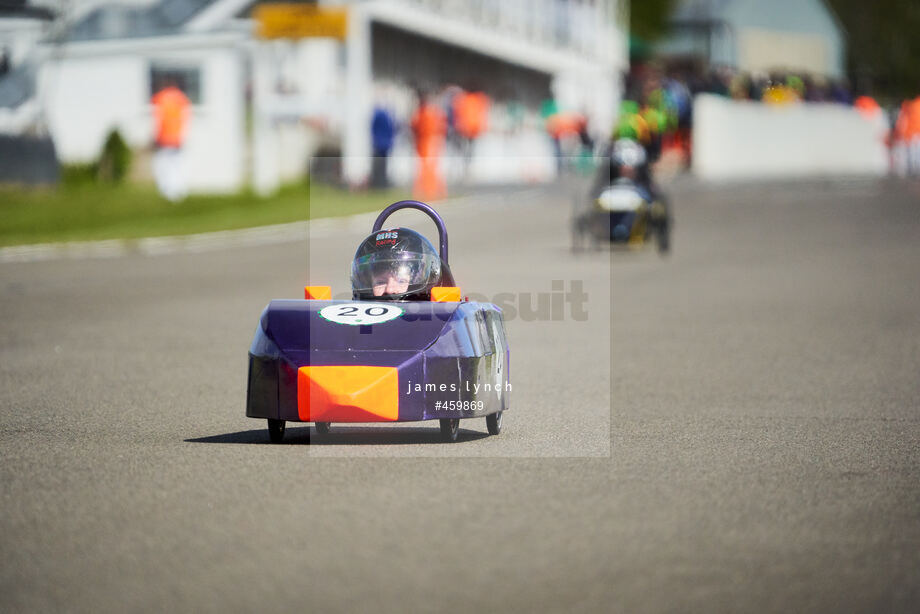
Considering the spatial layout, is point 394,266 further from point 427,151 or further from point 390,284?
point 427,151

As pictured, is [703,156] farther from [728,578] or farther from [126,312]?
[728,578]

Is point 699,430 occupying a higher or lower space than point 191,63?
lower

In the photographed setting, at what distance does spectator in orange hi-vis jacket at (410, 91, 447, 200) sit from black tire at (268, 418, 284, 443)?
80.0 feet

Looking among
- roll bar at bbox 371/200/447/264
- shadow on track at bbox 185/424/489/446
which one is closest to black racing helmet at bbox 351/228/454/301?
roll bar at bbox 371/200/447/264

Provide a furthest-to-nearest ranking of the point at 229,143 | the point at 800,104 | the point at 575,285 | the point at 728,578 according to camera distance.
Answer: the point at 800,104 < the point at 229,143 < the point at 575,285 < the point at 728,578

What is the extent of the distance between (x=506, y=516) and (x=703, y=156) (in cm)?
3820

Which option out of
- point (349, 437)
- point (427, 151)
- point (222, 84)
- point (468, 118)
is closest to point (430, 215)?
point (349, 437)

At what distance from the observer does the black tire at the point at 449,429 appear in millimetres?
7801

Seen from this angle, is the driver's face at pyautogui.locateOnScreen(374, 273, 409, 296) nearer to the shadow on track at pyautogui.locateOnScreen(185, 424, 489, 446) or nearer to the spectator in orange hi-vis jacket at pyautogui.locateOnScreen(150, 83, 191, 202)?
the shadow on track at pyautogui.locateOnScreen(185, 424, 489, 446)

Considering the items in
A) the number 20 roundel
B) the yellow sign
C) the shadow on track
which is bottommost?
the shadow on track

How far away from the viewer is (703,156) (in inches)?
1714

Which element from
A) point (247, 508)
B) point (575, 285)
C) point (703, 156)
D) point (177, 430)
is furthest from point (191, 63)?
point (247, 508)

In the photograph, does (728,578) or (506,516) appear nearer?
(728,578)

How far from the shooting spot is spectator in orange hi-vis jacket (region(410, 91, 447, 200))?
107 ft
